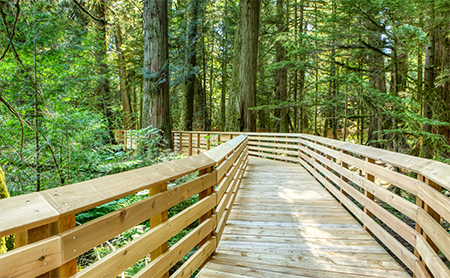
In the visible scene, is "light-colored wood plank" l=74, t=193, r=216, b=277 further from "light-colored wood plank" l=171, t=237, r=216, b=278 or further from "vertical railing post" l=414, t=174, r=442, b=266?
"vertical railing post" l=414, t=174, r=442, b=266

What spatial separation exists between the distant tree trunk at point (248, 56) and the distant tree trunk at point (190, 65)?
3245mm

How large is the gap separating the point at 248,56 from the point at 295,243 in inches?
338

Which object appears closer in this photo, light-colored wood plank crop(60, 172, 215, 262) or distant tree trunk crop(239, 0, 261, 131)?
light-colored wood plank crop(60, 172, 215, 262)

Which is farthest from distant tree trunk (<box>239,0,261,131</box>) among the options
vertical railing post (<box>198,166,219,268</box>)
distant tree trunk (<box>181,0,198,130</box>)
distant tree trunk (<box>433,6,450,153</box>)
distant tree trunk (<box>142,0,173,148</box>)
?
vertical railing post (<box>198,166,219,268</box>)

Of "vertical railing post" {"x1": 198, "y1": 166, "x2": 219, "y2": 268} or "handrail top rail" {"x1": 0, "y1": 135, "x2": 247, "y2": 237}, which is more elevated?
"handrail top rail" {"x1": 0, "y1": 135, "x2": 247, "y2": 237}

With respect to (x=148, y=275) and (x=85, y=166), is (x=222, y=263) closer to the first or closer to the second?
(x=148, y=275)

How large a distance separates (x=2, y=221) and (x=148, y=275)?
93 centimetres

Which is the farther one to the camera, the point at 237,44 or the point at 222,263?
the point at 237,44

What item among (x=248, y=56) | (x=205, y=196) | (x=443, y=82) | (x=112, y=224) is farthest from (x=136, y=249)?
(x=248, y=56)

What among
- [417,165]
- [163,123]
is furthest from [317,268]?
[163,123]

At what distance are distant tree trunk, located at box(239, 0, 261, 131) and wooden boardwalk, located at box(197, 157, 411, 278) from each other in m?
6.09

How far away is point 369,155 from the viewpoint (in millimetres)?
2949

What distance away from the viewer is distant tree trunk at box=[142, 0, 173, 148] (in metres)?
7.34

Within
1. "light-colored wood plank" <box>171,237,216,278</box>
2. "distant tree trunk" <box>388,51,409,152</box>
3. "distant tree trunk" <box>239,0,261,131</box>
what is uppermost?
"distant tree trunk" <box>239,0,261,131</box>
